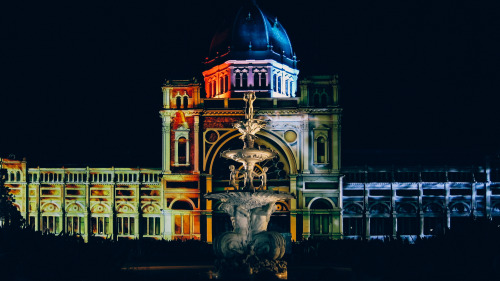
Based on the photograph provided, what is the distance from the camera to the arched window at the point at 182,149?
137 ft

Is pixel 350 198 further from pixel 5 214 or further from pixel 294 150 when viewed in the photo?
pixel 5 214

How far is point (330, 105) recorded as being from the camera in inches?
1626

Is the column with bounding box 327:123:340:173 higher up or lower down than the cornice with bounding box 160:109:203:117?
lower down

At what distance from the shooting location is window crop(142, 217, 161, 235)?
42344 millimetres

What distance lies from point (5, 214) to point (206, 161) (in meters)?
11.8

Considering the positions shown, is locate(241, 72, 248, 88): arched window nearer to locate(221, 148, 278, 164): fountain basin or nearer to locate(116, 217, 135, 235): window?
locate(116, 217, 135, 235): window

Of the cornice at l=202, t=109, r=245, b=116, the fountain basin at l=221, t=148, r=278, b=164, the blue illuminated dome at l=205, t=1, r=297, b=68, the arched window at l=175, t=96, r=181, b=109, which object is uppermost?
the blue illuminated dome at l=205, t=1, r=297, b=68

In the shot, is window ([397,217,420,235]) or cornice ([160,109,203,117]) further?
window ([397,217,420,235])

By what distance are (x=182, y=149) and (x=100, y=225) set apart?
7.20 meters

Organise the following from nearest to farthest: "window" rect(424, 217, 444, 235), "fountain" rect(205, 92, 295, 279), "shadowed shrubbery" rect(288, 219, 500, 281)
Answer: "shadowed shrubbery" rect(288, 219, 500, 281), "fountain" rect(205, 92, 295, 279), "window" rect(424, 217, 444, 235)

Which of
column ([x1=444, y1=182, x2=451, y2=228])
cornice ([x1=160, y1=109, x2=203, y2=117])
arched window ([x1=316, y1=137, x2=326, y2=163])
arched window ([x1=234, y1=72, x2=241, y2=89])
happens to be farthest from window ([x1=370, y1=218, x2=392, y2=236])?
arched window ([x1=234, y1=72, x2=241, y2=89])

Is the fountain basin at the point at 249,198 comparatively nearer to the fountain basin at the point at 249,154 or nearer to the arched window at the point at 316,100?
the fountain basin at the point at 249,154

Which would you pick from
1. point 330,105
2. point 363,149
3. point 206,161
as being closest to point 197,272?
point 206,161

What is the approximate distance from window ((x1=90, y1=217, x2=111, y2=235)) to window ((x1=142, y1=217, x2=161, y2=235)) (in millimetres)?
2352
